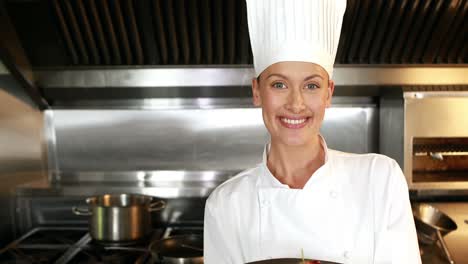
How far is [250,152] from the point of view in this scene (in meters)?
2.81

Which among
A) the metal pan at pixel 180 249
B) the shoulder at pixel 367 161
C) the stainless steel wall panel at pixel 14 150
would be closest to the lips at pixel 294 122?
the shoulder at pixel 367 161

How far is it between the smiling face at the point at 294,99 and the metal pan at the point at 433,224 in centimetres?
116

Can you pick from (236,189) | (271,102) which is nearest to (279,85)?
(271,102)

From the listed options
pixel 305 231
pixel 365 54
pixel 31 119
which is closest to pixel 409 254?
pixel 305 231

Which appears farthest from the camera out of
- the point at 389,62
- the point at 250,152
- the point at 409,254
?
the point at 250,152

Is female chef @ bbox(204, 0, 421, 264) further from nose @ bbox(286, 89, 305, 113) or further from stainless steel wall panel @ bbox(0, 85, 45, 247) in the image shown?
stainless steel wall panel @ bbox(0, 85, 45, 247)

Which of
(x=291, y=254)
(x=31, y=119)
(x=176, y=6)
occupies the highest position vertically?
(x=176, y=6)

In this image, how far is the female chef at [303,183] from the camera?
4.00 feet

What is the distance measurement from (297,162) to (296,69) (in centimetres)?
33

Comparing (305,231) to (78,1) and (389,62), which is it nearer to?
(389,62)

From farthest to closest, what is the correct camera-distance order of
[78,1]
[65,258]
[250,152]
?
1. [250,152]
2. [78,1]
3. [65,258]

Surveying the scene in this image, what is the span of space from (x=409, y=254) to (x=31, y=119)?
7.50ft

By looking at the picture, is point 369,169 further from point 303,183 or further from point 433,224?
point 433,224

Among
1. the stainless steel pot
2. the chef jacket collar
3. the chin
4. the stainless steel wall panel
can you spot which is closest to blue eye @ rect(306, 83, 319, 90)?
the chin
